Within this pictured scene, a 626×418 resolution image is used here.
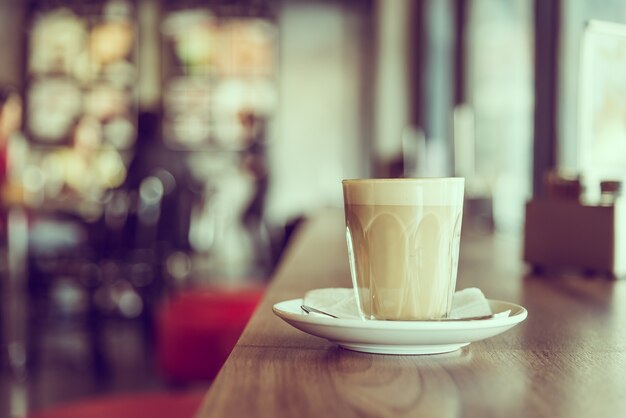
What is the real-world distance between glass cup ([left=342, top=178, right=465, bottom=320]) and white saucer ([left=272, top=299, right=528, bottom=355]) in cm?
6

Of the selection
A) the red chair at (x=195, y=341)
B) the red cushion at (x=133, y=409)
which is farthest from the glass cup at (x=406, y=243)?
the red chair at (x=195, y=341)

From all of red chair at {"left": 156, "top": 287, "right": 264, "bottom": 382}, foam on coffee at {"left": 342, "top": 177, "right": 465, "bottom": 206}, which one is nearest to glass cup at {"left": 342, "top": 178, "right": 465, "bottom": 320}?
foam on coffee at {"left": 342, "top": 177, "right": 465, "bottom": 206}

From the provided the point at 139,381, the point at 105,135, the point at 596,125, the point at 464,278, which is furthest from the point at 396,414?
the point at 105,135

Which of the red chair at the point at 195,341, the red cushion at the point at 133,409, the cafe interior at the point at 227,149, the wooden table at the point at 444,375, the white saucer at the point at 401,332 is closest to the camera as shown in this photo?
the wooden table at the point at 444,375

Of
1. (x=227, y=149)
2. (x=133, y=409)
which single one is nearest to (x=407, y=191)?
(x=133, y=409)

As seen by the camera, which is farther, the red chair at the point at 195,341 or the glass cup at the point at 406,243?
the red chair at the point at 195,341

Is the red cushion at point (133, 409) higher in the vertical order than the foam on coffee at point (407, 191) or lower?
lower

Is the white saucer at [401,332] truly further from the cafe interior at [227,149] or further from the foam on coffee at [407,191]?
the cafe interior at [227,149]

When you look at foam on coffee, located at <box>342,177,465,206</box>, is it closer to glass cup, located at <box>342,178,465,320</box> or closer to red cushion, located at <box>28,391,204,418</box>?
glass cup, located at <box>342,178,465,320</box>

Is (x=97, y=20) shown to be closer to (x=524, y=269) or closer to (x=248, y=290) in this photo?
(x=248, y=290)

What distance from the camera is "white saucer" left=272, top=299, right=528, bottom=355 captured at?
599mm

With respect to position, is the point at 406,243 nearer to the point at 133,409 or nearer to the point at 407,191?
the point at 407,191

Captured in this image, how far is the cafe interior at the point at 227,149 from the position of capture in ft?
5.46

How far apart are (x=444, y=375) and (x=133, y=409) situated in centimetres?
105
